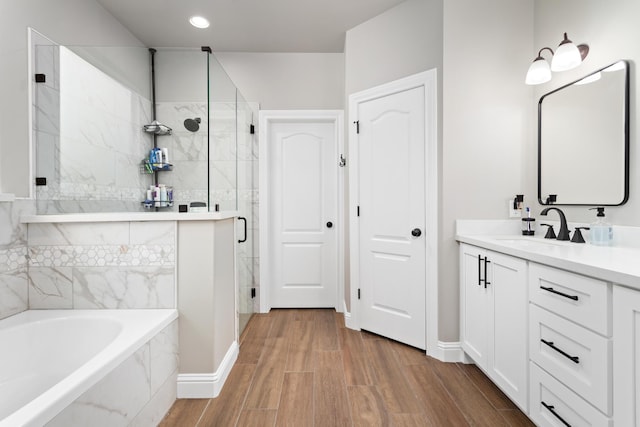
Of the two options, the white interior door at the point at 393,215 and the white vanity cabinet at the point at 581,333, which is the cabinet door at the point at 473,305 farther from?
the white interior door at the point at 393,215

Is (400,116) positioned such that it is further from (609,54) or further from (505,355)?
(505,355)

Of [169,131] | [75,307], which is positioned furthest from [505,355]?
[169,131]

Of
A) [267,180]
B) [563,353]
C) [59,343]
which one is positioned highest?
[267,180]

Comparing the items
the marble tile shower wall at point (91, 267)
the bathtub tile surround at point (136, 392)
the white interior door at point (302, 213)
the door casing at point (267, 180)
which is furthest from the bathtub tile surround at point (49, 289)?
the white interior door at point (302, 213)

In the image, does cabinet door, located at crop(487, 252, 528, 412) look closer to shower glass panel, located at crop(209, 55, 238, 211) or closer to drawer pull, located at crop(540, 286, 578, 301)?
drawer pull, located at crop(540, 286, 578, 301)

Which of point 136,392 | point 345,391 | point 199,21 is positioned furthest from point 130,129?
point 345,391

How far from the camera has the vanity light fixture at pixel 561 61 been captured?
5.78ft

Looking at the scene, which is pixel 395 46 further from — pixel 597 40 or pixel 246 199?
pixel 246 199

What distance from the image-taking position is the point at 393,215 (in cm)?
250

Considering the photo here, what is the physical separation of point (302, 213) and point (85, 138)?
1937 millimetres

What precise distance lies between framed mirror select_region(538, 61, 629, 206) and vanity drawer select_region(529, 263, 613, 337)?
2.51 feet

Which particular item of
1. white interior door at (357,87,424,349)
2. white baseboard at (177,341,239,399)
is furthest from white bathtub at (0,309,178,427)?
white interior door at (357,87,424,349)

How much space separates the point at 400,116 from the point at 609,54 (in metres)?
1.23

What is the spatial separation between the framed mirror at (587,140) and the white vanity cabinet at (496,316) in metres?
0.70
